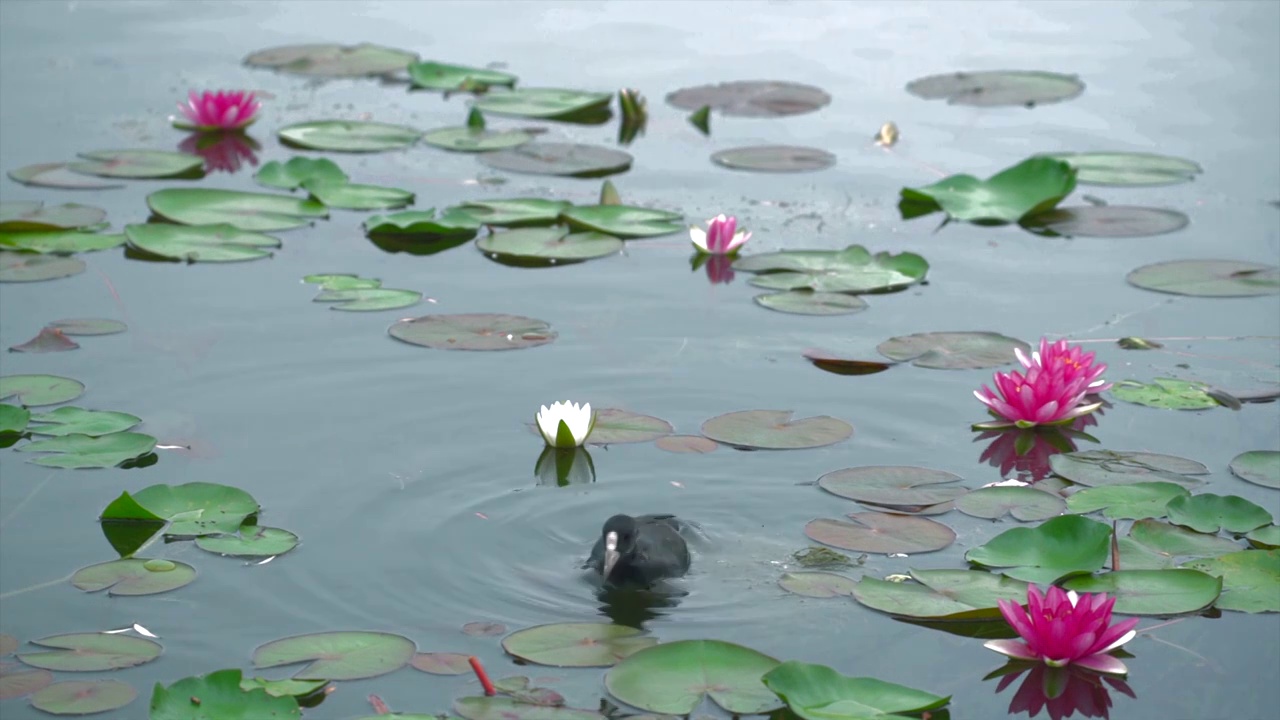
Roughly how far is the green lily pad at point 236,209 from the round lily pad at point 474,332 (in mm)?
1416

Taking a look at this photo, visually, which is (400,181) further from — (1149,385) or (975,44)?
(975,44)

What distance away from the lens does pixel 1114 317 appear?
611cm

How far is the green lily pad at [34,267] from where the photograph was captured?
6.23 metres

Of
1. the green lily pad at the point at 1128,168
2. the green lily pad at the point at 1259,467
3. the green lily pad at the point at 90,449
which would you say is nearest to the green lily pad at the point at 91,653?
the green lily pad at the point at 90,449

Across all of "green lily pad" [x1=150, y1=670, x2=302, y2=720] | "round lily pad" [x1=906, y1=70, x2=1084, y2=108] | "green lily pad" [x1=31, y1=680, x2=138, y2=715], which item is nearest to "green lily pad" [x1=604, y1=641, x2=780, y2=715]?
"green lily pad" [x1=150, y1=670, x2=302, y2=720]

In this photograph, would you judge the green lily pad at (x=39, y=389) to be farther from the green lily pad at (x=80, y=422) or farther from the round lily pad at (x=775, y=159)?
the round lily pad at (x=775, y=159)

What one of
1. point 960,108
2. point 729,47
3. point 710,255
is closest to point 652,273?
point 710,255

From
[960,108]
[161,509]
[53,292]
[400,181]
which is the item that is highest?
[960,108]

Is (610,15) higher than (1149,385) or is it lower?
higher

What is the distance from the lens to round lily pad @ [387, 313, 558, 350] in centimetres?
572

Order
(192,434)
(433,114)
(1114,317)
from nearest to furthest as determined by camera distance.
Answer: (192,434) → (1114,317) → (433,114)

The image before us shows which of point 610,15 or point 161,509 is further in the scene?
point 610,15

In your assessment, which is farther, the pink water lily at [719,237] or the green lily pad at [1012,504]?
the pink water lily at [719,237]

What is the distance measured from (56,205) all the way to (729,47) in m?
5.30
